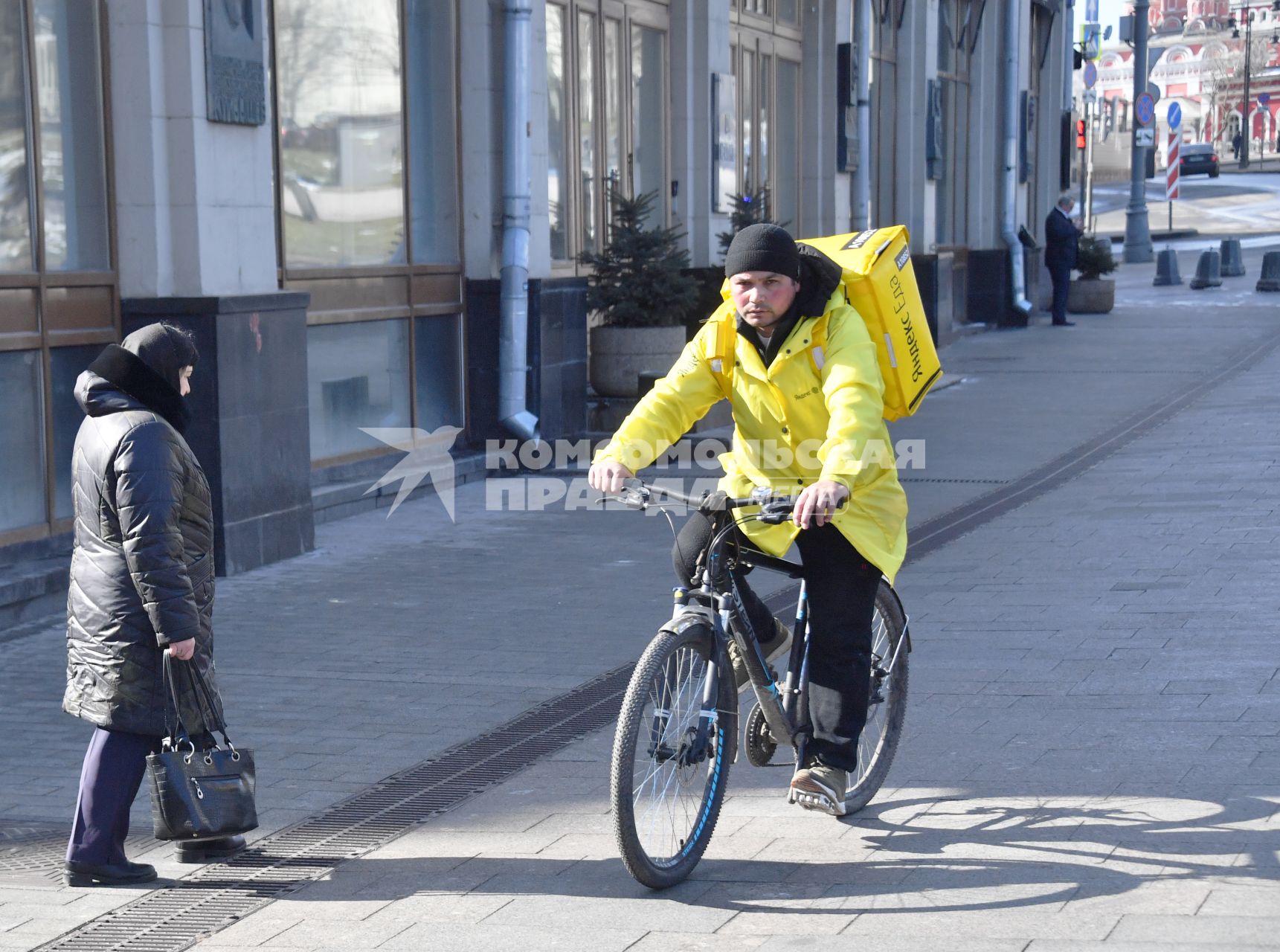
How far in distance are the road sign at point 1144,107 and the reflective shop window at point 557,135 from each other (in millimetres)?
23277

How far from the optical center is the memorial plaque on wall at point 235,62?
8766 mm

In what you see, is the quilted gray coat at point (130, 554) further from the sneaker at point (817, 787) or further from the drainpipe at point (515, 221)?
the drainpipe at point (515, 221)

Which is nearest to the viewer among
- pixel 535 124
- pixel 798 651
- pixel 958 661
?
pixel 798 651

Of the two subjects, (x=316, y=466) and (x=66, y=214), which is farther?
(x=316, y=466)

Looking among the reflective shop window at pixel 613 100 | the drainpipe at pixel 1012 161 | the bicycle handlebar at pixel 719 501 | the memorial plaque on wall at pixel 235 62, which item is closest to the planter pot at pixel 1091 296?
the drainpipe at pixel 1012 161

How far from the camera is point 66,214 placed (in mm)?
8594

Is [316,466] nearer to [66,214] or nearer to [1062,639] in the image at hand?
[66,214]

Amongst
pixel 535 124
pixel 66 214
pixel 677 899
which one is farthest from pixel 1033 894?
pixel 535 124

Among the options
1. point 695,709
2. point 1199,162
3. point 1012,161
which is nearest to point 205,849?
point 695,709

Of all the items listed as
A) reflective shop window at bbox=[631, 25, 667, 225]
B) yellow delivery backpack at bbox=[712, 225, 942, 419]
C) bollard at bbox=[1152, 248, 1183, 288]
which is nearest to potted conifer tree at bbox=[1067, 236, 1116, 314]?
bollard at bbox=[1152, 248, 1183, 288]

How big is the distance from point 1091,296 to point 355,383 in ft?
56.2

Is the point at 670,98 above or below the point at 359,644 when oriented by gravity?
above

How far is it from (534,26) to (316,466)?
3.75m

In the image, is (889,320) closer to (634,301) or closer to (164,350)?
(164,350)
